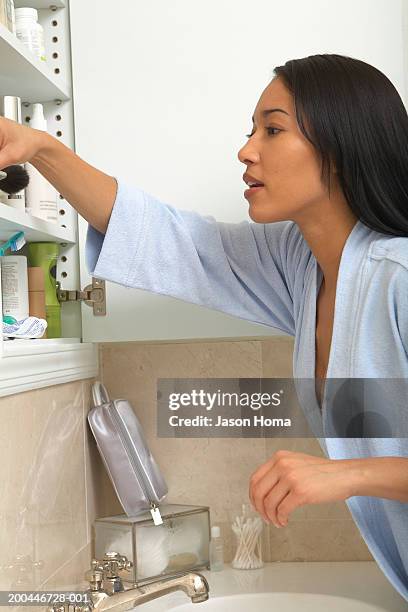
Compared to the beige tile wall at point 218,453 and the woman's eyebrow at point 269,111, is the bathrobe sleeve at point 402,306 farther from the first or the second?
the beige tile wall at point 218,453

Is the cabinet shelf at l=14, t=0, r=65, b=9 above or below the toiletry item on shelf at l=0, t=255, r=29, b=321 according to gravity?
above

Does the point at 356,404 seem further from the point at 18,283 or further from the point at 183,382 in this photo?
the point at 18,283

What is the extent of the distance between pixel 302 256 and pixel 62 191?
0.29 metres

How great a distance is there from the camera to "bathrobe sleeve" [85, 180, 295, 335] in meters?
1.05

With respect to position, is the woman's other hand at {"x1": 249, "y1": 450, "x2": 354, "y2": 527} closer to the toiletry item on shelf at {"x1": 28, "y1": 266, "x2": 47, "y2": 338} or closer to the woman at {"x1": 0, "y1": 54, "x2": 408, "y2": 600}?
the woman at {"x1": 0, "y1": 54, "x2": 408, "y2": 600}

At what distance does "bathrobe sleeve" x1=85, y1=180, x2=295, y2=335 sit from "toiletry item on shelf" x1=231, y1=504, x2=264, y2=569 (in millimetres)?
328

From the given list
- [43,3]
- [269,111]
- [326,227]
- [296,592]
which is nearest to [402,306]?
[326,227]

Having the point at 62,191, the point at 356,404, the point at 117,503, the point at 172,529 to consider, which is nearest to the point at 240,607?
the point at 172,529

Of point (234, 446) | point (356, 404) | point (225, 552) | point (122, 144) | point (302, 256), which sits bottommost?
point (225, 552)

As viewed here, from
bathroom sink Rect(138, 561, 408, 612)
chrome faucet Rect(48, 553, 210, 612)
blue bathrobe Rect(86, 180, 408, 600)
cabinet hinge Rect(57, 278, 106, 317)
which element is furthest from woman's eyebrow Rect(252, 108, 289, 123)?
bathroom sink Rect(138, 561, 408, 612)

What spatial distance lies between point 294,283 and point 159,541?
41 centimetres

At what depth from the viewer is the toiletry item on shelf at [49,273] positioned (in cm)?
116

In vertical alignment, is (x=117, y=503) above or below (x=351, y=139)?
below

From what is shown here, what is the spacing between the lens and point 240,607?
3.81 feet
